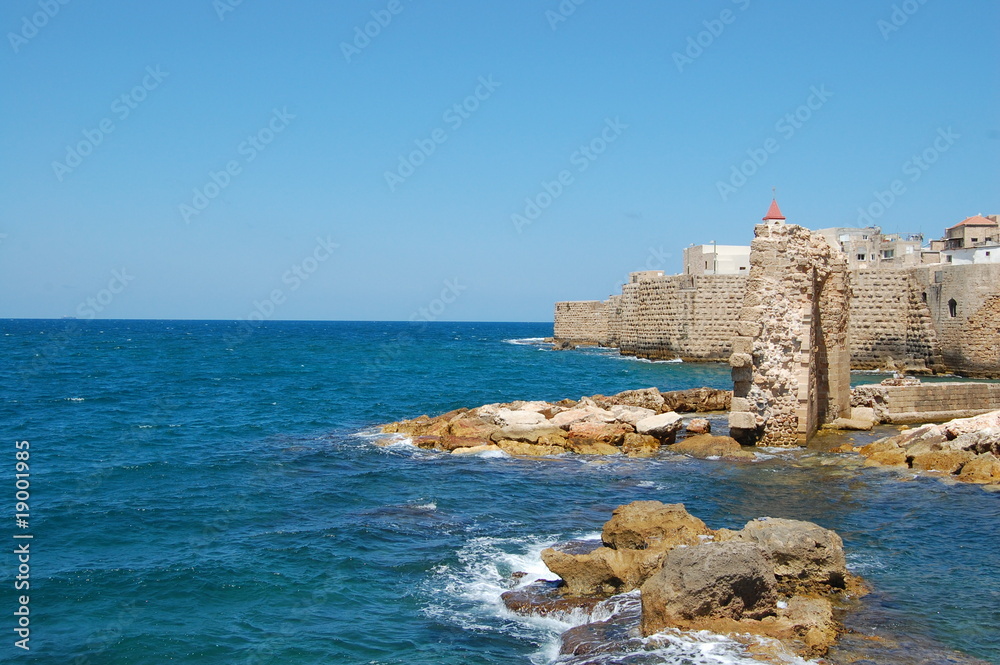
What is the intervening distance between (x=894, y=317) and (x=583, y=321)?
30719mm

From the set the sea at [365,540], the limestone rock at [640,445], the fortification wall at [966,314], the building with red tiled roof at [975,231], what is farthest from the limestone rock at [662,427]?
the building with red tiled roof at [975,231]

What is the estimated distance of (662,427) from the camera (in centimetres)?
1750

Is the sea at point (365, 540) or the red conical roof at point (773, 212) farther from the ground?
the red conical roof at point (773, 212)

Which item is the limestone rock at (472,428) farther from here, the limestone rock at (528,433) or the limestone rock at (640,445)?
the limestone rock at (640,445)

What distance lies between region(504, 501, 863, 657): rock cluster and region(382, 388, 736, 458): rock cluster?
7.10 metres

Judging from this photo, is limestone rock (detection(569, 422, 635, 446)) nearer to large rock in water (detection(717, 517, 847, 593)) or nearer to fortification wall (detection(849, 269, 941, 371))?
large rock in water (detection(717, 517, 847, 593))

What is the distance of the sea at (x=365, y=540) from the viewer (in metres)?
7.30

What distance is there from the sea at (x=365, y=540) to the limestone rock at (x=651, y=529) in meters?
1.00

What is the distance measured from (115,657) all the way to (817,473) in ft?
37.1

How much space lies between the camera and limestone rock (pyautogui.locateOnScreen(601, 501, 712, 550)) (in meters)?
8.93

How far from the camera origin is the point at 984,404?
20141 mm

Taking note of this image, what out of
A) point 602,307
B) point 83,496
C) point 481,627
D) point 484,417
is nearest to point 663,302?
point 602,307

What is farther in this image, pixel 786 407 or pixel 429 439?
pixel 429 439

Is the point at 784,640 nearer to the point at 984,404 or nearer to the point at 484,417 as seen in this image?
the point at 484,417
